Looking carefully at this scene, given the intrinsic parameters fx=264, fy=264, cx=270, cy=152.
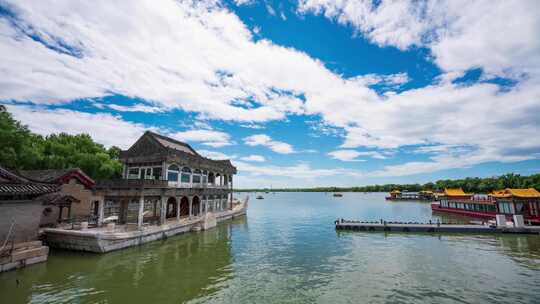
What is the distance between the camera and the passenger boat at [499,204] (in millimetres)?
38969

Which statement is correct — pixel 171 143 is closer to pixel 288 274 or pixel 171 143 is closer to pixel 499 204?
pixel 288 274

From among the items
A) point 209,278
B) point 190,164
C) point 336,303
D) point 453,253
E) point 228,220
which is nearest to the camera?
point 336,303

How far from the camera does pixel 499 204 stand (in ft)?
144

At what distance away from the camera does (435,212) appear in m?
66.2

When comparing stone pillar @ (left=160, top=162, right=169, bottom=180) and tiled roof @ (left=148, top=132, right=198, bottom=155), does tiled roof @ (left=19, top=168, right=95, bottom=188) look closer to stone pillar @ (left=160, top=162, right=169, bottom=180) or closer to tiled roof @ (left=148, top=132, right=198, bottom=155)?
tiled roof @ (left=148, top=132, right=198, bottom=155)

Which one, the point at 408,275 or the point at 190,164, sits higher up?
the point at 190,164

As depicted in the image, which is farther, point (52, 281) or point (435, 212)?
point (435, 212)

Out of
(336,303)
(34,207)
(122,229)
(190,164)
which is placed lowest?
(336,303)

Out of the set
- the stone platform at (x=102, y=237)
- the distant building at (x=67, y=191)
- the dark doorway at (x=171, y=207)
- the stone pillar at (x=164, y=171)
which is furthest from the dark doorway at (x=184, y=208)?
the distant building at (x=67, y=191)

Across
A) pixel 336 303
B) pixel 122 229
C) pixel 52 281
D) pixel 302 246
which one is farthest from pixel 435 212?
pixel 52 281

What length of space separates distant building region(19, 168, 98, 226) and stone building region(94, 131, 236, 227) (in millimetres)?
2926

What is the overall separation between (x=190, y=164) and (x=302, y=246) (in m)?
18.0

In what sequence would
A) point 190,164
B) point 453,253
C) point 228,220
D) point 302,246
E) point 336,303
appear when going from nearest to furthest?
point 336,303 → point 453,253 → point 302,246 → point 190,164 → point 228,220

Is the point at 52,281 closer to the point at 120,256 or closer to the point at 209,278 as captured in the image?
the point at 120,256
